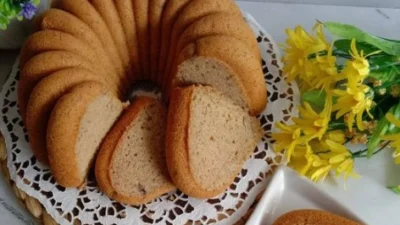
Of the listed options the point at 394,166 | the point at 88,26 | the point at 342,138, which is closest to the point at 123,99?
the point at 88,26

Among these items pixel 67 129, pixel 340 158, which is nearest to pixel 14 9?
pixel 67 129

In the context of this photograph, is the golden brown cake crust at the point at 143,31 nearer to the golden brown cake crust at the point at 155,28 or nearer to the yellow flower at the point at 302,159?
the golden brown cake crust at the point at 155,28

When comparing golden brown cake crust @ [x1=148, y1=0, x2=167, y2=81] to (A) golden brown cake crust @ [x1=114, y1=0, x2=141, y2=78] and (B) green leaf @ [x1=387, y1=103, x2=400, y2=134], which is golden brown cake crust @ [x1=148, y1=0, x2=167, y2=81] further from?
(B) green leaf @ [x1=387, y1=103, x2=400, y2=134]

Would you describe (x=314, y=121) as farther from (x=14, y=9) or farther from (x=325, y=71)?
(x=14, y=9)

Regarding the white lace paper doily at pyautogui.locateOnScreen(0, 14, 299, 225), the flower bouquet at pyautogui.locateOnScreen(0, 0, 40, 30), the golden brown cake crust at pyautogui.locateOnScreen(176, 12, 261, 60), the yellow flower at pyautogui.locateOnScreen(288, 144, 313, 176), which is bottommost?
the white lace paper doily at pyautogui.locateOnScreen(0, 14, 299, 225)

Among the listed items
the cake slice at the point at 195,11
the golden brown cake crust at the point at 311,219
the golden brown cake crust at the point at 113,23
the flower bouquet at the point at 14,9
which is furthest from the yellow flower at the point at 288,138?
the flower bouquet at the point at 14,9

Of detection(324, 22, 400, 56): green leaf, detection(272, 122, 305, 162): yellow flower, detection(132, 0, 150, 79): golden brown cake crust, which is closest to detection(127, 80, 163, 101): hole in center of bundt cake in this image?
detection(132, 0, 150, 79): golden brown cake crust
